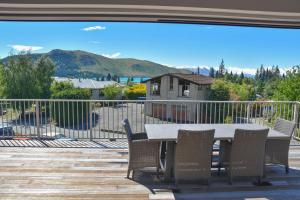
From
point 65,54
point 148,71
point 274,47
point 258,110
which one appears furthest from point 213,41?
point 258,110

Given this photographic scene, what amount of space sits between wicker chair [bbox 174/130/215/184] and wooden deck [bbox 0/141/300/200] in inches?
8.1

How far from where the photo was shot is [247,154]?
3.69m

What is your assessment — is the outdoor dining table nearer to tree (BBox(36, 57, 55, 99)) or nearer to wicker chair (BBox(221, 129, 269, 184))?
wicker chair (BBox(221, 129, 269, 184))

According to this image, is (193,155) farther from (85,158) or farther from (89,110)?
(89,110)

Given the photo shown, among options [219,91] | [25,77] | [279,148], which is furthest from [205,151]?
[25,77]

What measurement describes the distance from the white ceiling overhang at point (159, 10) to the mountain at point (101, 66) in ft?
185

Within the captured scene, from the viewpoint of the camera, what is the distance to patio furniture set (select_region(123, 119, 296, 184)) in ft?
11.5

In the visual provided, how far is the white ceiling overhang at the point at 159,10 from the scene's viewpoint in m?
1.44

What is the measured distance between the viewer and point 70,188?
365 centimetres

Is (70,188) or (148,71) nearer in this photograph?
(70,188)

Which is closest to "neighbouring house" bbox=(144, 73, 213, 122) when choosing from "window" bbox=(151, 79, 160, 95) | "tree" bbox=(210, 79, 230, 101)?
"window" bbox=(151, 79, 160, 95)

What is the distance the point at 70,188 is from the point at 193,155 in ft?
5.42

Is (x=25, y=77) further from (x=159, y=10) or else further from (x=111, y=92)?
(x=159, y=10)

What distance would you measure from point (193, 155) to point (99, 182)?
1346 mm
